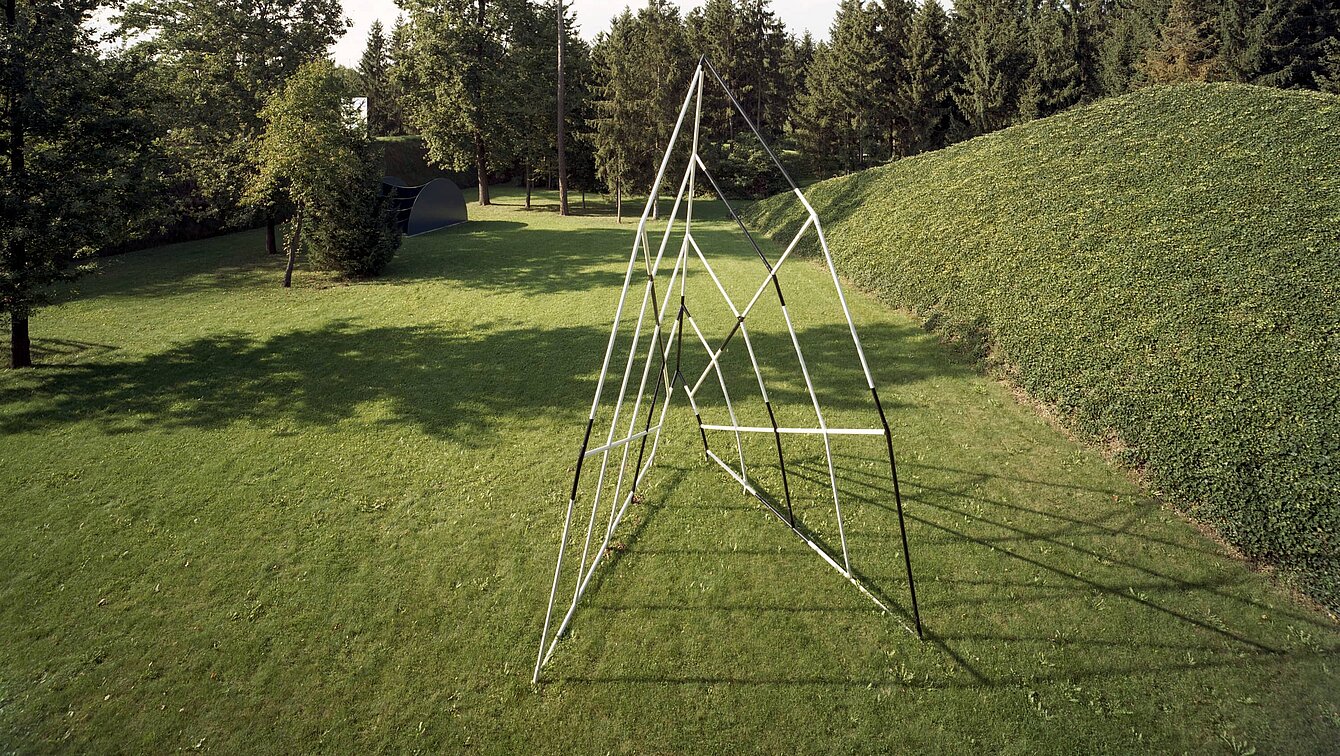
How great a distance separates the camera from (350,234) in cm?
1839

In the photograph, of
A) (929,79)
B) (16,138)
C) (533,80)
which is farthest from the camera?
(929,79)

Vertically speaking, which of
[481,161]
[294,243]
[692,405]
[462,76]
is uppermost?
[462,76]

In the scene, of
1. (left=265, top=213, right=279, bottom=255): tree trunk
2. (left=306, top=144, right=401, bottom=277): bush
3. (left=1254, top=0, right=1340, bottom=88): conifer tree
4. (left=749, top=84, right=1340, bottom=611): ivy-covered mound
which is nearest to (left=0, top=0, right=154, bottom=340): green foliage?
(left=306, top=144, right=401, bottom=277): bush

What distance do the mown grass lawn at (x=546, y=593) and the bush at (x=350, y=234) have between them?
26.1ft

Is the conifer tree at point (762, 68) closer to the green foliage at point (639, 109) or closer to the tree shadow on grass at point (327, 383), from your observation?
the green foliage at point (639, 109)

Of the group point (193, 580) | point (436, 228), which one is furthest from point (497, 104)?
point (193, 580)

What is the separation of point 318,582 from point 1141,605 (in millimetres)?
8613

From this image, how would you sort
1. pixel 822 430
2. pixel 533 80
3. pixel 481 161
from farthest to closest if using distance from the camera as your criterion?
1. pixel 481 161
2. pixel 533 80
3. pixel 822 430

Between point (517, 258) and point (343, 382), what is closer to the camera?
point (343, 382)

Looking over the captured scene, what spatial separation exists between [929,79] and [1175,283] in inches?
1324

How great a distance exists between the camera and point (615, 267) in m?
20.1

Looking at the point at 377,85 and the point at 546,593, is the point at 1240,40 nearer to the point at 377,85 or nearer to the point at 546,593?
the point at 546,593

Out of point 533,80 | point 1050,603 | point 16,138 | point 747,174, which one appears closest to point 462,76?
point 533,80

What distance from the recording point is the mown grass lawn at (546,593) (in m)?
4.95
